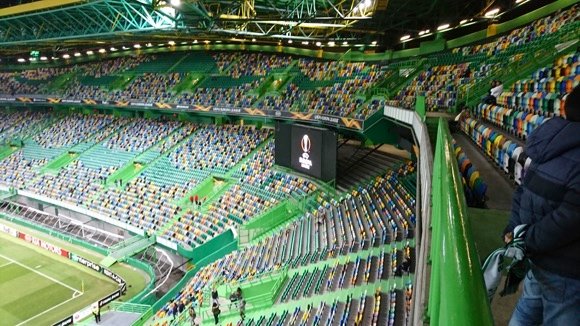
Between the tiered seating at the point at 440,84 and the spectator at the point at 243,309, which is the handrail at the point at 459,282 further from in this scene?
the tiered seating at the point at 440,84

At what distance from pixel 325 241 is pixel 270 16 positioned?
12.5 metres

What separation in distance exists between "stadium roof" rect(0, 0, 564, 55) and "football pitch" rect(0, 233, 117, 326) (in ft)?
43.7

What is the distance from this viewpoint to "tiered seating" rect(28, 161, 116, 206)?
2831 centimetres

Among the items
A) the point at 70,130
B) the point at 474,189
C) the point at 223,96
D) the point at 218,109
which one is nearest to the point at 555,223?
the point at 474,189

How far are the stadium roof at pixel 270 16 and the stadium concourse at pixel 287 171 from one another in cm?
104

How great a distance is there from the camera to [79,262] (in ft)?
73.0

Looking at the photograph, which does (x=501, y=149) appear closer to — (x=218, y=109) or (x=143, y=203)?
(x=143, y=203)

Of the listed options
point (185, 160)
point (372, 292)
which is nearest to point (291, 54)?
point (185, 160)

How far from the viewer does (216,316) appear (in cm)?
1302

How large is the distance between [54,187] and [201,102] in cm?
1247

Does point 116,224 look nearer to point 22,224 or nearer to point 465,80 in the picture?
point 22,224

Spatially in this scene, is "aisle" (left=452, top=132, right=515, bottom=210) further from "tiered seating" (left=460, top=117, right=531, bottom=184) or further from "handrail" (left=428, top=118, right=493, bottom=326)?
"handrail" (left=428, top=118, right=493, bottom=326)

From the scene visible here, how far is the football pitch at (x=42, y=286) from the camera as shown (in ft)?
57.5

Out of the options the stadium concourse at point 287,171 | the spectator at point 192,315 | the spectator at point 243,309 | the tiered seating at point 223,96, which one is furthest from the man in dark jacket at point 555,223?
the tiered seating at point 223,96
